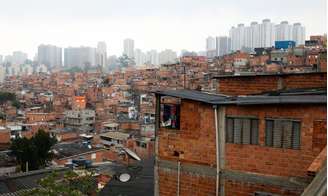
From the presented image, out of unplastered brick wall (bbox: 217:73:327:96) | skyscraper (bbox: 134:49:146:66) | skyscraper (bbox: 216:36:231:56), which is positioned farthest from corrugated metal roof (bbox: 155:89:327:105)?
skyscraper (bbox: 134:49:146:66)

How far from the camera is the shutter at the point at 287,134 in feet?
17.0

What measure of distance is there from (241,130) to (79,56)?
137m

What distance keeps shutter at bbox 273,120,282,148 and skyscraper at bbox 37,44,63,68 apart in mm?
139664

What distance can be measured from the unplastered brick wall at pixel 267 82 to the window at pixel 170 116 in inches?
59.2

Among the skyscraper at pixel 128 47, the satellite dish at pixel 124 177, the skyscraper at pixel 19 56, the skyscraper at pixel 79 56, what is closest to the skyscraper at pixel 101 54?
the skyscraper at pixel 79 56

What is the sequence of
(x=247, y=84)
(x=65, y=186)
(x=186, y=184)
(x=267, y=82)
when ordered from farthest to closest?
1. (x=65, y=186)
2. (x=247, y=84)
3. (x=267, y=82)
4. (x=186, y=184)

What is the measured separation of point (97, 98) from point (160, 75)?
12484mm

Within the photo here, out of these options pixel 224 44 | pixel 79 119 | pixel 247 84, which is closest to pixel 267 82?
pixel 247 84

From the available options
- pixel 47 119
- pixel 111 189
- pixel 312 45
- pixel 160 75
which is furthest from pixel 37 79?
pixel 111 189

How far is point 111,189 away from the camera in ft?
32.6

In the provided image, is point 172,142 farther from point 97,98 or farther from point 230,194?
point 97,98

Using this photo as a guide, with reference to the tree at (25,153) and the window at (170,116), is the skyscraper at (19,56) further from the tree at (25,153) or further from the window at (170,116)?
the window at (170,116)

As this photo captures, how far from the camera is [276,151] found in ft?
17.3

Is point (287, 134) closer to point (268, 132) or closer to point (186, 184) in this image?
point (268, 132)
